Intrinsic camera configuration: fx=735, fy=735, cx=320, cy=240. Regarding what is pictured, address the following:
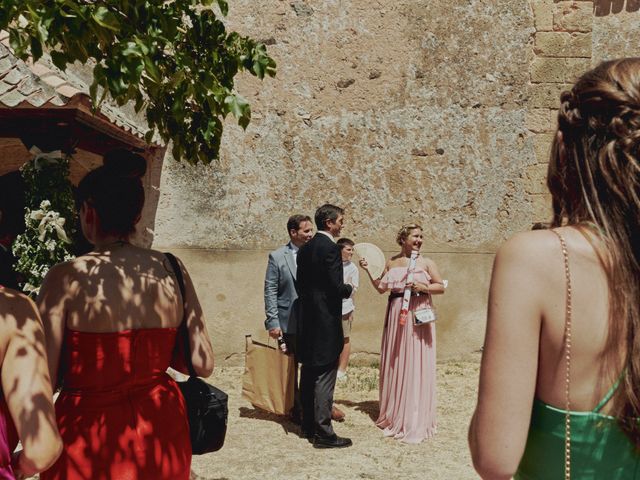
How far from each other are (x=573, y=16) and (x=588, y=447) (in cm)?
869

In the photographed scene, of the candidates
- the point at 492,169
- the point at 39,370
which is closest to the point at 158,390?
the point at 39,370

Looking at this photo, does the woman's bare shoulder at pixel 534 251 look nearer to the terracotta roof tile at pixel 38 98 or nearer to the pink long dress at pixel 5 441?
the pink long dress at pixel 5 441

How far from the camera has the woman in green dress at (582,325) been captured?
4.01 ft

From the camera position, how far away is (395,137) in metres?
8.89

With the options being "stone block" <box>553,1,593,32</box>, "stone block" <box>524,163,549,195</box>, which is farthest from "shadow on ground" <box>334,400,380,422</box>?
"stone block" <box>553,1,593,32</box>

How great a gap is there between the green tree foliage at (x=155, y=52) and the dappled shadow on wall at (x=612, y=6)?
7308 millimetres

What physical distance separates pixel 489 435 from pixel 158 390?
152 cm

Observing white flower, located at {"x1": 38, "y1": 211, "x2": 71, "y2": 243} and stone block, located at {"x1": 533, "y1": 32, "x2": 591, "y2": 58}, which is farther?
stone block, located at {"x1": 533, "y1": 32, "x2": 591, "y2": 58}

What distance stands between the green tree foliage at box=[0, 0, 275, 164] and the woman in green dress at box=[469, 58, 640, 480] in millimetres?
1525

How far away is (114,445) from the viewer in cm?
240

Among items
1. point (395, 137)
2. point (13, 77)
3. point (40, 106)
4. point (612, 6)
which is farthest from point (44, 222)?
point (612, 6)

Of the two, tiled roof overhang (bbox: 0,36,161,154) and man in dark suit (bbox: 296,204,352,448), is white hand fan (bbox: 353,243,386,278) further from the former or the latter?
tiled roof overhang (bbox: 0,36,161,154)

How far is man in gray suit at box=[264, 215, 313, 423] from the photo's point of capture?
21.3 ft

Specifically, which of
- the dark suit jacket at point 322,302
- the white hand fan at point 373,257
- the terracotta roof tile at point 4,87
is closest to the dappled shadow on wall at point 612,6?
the white hand fan at point 373,257
